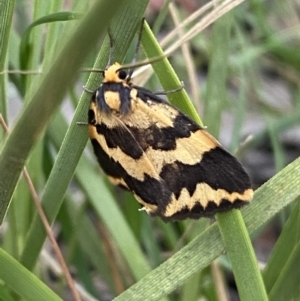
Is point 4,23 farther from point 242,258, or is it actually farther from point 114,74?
point 242,258

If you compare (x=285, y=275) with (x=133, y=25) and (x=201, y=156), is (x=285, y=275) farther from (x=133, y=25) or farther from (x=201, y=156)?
(x=133, y=25)

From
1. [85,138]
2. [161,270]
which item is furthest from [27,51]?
[161,270]

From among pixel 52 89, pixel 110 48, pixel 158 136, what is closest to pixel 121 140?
pixel 158 136

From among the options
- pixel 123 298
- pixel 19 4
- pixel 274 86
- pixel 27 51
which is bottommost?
pixel 274 86

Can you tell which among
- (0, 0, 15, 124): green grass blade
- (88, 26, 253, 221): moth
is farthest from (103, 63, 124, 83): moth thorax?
(0, 0, 15, 124): green grass blade

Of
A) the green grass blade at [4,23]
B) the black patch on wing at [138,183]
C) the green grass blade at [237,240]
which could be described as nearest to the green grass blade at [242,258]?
the green grass blade at [237,240]

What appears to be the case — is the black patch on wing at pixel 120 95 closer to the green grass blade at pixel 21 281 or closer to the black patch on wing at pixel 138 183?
the black patch on wing at pixel 138 183
